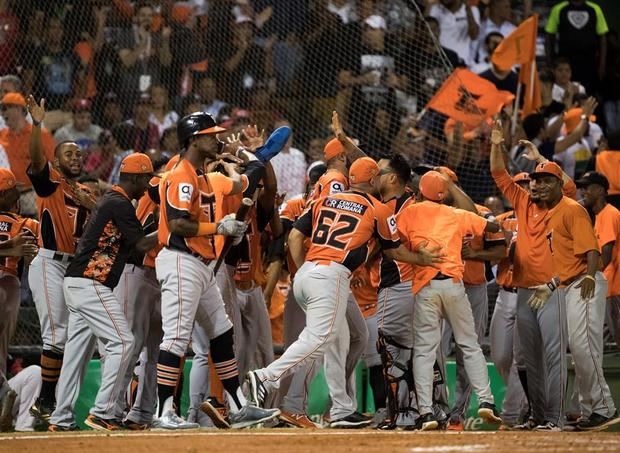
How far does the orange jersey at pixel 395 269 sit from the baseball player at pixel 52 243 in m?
2.36

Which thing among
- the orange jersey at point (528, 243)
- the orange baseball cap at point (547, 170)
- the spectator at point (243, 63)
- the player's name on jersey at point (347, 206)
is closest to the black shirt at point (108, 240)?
the player's name on jersey at point (347, 206)

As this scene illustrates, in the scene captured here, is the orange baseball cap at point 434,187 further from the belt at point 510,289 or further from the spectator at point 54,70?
the spectator at point 54,70

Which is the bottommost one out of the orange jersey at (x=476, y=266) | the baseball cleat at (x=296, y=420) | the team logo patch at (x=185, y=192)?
the baseball cleat at (x=296, y=420)

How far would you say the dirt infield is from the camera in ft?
22.4

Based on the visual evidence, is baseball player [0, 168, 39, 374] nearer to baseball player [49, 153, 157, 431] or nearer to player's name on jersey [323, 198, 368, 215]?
baseball player [49, 153, 157, 431]

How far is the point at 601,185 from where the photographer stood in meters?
10.6

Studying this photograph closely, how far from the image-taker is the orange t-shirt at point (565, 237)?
30.8 ft

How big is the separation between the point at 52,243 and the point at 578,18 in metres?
9.55

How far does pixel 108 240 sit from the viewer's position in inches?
346

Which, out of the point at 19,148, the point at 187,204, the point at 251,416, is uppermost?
the point at 19,148

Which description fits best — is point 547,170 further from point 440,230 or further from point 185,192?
point 185,192

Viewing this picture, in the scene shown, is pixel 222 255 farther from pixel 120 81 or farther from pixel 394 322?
pixel 120 81

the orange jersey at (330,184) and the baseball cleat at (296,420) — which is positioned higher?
the orange jersey at (330,184)

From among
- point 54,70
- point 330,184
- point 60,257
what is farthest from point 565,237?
point 54,70
